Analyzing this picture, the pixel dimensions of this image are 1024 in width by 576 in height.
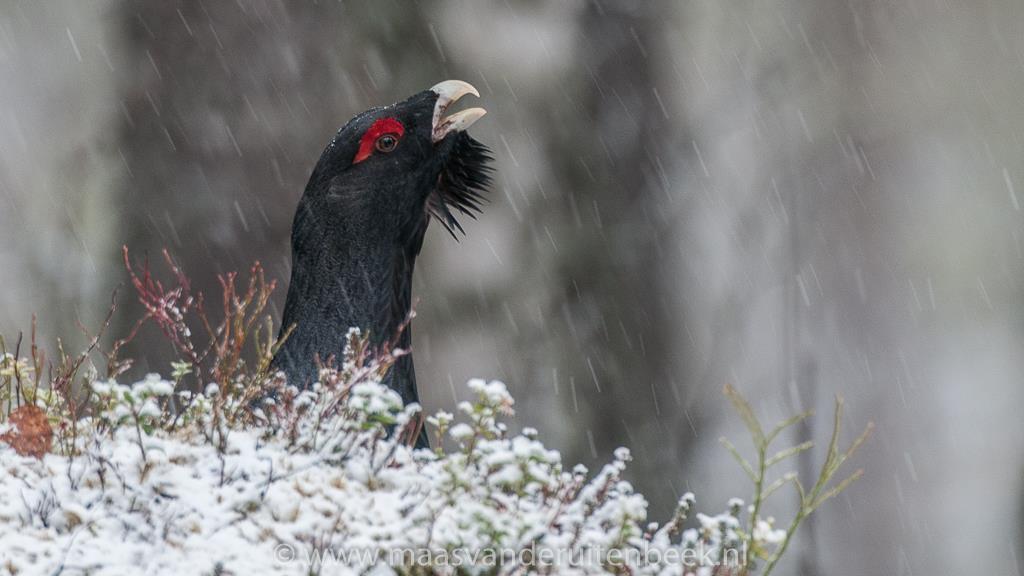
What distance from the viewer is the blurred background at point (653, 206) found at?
585 centimetres

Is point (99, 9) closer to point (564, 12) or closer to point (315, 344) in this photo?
point (564, 12)

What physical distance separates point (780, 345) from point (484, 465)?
5.05 metres

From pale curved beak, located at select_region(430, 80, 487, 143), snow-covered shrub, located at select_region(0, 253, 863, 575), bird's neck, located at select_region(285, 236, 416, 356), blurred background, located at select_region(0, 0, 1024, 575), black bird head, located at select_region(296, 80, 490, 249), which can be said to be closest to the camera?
snow-covered shrub, located at select_region(0, 253, 863, 575)

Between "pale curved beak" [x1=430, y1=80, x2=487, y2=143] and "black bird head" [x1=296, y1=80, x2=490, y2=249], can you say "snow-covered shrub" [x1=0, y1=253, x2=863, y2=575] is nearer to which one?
"black bird head" [x1=296, y1=80, x2=490, y2=249]

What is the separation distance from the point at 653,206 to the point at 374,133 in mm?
2699

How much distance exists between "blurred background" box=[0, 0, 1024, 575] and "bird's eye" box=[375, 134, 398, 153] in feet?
7.41

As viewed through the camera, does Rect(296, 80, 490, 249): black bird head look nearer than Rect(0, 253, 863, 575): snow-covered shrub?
No

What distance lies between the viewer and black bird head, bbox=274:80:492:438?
320cm

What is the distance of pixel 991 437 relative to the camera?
6.91 metres

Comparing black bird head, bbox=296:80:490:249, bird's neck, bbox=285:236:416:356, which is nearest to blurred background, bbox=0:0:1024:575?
black bird head, bbox=296:80:490:249
